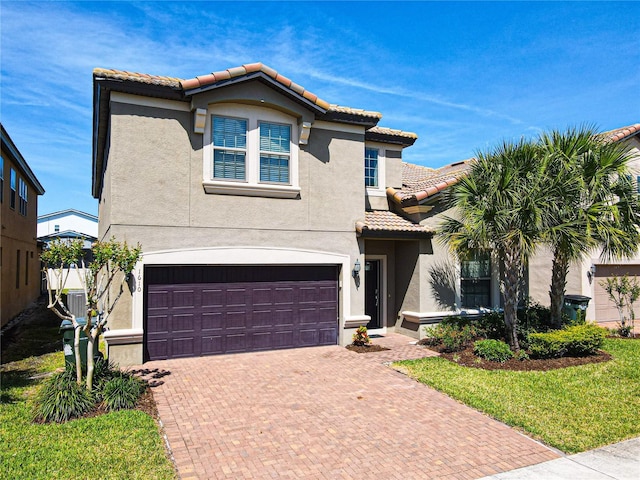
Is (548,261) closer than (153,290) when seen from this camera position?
No

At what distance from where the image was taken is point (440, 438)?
687 centimetres

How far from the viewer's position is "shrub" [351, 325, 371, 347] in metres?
12.5

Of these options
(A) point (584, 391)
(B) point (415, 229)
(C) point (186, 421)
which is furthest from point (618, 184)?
(C) point (186, 421)

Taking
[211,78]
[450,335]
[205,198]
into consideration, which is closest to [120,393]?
[205,198]

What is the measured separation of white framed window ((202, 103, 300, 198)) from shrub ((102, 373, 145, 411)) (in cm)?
500

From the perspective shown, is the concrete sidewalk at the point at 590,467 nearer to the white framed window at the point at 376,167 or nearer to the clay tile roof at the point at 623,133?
the white framed window at the point at 376,167

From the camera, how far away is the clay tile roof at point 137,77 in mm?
10219

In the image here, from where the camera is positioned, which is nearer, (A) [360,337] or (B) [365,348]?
(B) [365,348]

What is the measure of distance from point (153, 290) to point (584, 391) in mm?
9770

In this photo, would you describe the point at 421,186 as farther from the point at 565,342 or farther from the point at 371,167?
the point at 565,342

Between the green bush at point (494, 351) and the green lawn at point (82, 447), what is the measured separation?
7912 mm

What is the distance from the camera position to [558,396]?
8.74m

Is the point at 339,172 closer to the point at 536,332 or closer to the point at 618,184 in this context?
the point at 536,332

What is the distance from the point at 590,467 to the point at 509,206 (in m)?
6.97
